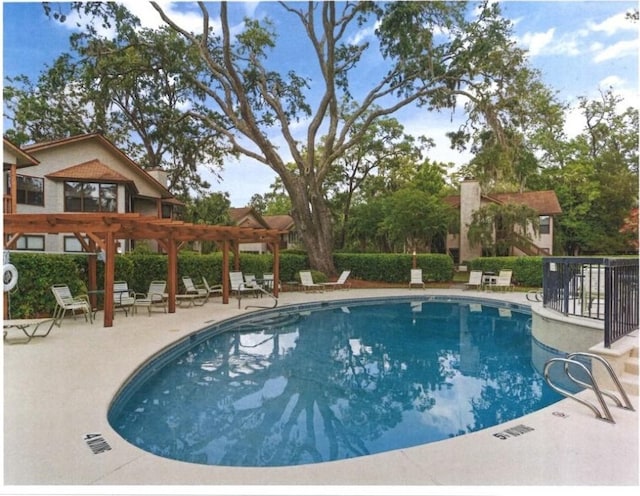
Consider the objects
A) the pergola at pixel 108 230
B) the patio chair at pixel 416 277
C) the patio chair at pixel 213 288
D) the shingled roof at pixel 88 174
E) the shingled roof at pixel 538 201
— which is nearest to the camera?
the pergola at pixel 108 230

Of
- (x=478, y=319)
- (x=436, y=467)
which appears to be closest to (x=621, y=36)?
(x=436, y=467)

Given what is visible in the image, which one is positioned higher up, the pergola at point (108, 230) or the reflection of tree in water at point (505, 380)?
the pergola at point (108, 230)

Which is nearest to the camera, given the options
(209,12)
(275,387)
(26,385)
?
(26,385)

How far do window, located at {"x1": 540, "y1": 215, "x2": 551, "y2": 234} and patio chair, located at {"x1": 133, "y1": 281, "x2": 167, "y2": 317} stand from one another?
22733mm

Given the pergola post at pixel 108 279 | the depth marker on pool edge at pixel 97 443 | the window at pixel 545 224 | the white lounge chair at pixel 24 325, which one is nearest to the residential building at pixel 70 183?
the pergola post at pixel 108 279

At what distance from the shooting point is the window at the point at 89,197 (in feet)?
60.2

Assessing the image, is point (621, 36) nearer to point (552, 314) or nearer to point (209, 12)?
point (552, 314)

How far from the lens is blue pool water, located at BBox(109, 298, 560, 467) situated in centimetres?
422

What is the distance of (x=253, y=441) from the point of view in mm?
4184

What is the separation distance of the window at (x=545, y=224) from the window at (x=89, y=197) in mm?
24084

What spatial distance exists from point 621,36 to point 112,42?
17.8 m

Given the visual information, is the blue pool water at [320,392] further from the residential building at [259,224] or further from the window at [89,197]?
the residential building at [259,224]

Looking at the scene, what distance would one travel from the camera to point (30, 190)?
685 inches

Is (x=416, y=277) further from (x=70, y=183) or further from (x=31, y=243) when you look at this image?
(x=31, y=243)
